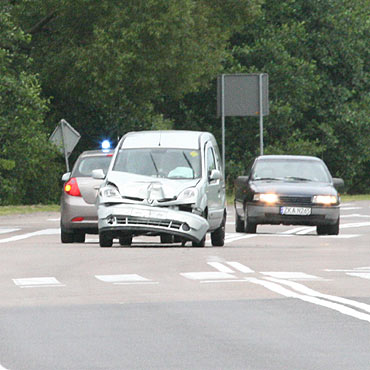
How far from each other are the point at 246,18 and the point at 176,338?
41.6 metres

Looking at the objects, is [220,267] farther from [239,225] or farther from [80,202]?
[239,225]

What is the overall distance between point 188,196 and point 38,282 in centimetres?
591

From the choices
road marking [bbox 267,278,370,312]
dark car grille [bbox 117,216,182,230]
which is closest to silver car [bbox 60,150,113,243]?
dark car grille [bbox 117,216,182,230]

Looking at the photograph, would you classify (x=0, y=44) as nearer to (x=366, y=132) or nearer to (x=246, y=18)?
(x=246, y=18)

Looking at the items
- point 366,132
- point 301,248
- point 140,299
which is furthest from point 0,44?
point 140,299

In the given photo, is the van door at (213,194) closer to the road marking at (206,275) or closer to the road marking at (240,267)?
the road marking at (240,267)

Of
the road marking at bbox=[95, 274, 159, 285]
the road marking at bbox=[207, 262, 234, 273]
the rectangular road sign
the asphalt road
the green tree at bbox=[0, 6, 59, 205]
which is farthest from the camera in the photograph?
the rectangular road sign

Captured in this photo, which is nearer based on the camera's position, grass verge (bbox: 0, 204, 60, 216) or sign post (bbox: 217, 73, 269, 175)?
grass verge (bbox: 0, 204, 60, 216)

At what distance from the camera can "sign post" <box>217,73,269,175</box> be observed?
4784 cm

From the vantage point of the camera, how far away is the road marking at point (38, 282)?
14974mm

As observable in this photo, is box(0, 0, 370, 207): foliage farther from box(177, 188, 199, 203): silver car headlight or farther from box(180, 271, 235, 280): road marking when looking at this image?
box(180, 271, 235, 280): road marking

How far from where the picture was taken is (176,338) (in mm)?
10391

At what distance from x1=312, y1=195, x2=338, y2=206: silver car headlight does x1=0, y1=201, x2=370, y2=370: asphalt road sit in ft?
11.7

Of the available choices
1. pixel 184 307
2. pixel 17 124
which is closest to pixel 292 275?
pixel 184 307
